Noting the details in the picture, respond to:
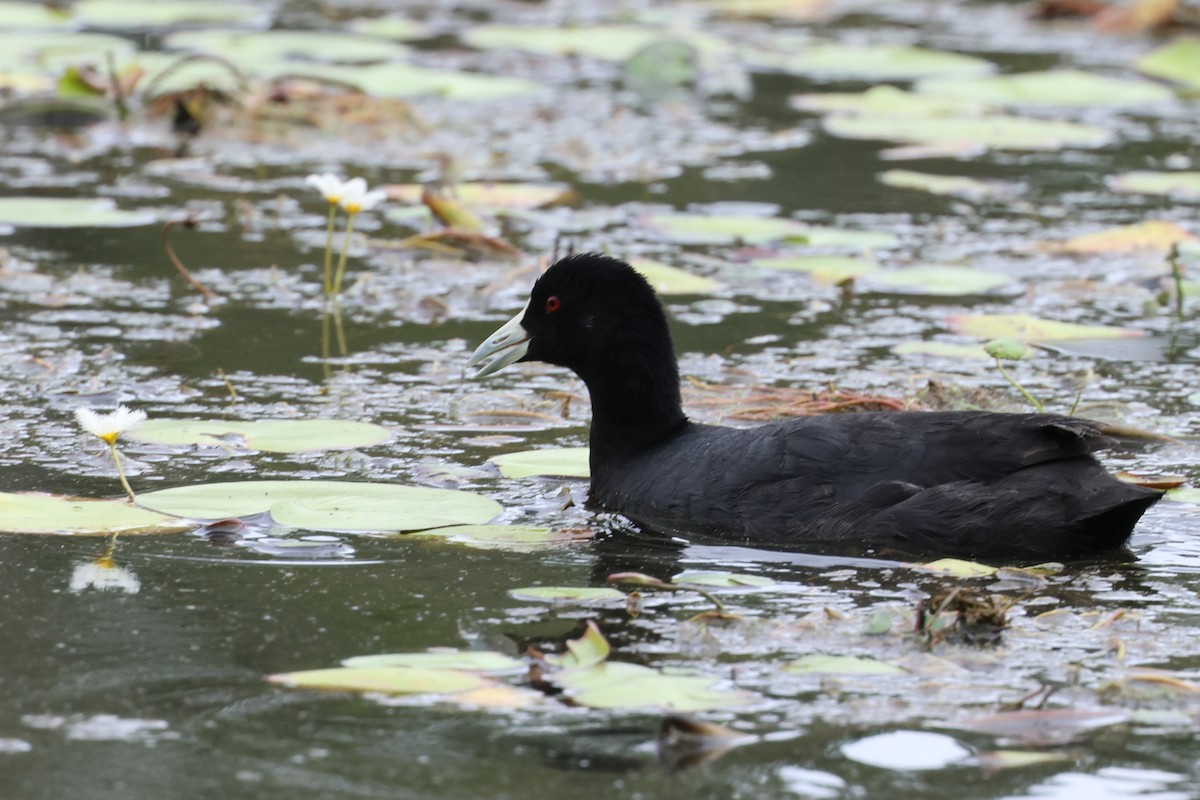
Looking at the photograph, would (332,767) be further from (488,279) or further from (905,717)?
(488,279)

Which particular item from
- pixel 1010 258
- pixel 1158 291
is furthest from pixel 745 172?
pixel 1158 291

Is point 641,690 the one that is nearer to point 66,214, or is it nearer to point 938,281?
point 938,281

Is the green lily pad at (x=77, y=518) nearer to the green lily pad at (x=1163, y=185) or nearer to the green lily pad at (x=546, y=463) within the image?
the green lily pad at (x=546, y=463)

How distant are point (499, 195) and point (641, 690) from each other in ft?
19.0

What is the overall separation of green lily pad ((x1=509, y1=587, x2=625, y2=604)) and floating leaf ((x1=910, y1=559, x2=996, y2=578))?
83 centimetres

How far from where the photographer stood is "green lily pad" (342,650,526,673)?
3906 millimetres

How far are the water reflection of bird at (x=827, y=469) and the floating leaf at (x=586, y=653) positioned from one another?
45.2 inches

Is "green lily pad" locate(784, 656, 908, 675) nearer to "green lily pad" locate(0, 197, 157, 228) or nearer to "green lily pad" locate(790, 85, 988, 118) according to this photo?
"green lily pad" locate(0, 197, 157, 228)

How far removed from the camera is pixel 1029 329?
23.6 ft

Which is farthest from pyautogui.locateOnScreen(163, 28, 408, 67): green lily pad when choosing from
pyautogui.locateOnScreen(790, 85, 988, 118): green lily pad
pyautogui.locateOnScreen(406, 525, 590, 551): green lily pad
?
pyautogui.locateOnScreen(406, 525, 590, 551): green lily pad

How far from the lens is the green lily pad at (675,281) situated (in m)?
7.81

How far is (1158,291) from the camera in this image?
7973 mm

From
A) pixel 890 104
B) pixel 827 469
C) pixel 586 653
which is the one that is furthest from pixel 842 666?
pixel 890 104

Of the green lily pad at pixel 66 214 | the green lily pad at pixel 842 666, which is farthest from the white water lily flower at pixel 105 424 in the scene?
the green lily pad at pixel 66 214
